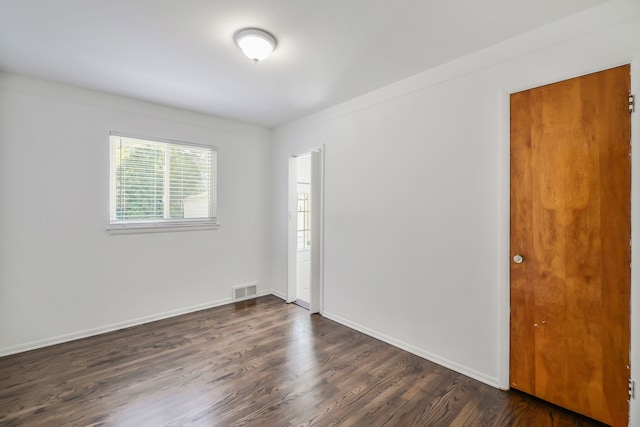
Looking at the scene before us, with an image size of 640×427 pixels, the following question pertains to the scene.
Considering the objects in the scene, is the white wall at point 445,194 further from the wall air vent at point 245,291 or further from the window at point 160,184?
the window at point 160,184

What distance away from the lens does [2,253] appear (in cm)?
272

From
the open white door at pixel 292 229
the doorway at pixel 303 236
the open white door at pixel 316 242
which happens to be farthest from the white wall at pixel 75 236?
the open white door at pixel 316 242

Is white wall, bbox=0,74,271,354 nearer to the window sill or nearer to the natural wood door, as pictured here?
the window sill

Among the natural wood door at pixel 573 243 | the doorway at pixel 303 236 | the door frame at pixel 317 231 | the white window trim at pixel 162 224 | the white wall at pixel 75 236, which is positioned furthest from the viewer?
the doorway at pixel 303 236

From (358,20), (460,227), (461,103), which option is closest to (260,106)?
(358,20)

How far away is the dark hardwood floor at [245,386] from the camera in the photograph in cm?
192

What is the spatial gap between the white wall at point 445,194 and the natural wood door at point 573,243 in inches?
2.7

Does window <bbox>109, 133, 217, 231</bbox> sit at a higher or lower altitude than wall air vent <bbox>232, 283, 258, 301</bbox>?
higher

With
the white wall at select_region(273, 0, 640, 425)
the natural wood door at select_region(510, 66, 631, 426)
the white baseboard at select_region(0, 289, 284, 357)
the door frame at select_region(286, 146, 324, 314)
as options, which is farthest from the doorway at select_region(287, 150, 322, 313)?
the natural wood door at select_region(510, 66, 631, 426)

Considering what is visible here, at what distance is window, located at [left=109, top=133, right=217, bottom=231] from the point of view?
336 cm

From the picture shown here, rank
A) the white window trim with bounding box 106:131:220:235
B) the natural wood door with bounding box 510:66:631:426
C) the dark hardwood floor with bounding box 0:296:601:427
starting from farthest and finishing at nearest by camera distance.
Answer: the white window trim with bounding box 106:131:220:235 < the dark hardwood floor with bounding box 0:296:601:427 < the natural wood door with bounding box 510:66:631:426

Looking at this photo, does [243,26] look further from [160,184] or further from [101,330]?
[101,330]

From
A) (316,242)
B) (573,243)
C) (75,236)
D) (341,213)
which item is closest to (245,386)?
(316,242)

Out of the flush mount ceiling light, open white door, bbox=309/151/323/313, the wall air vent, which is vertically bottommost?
the wall air vent
